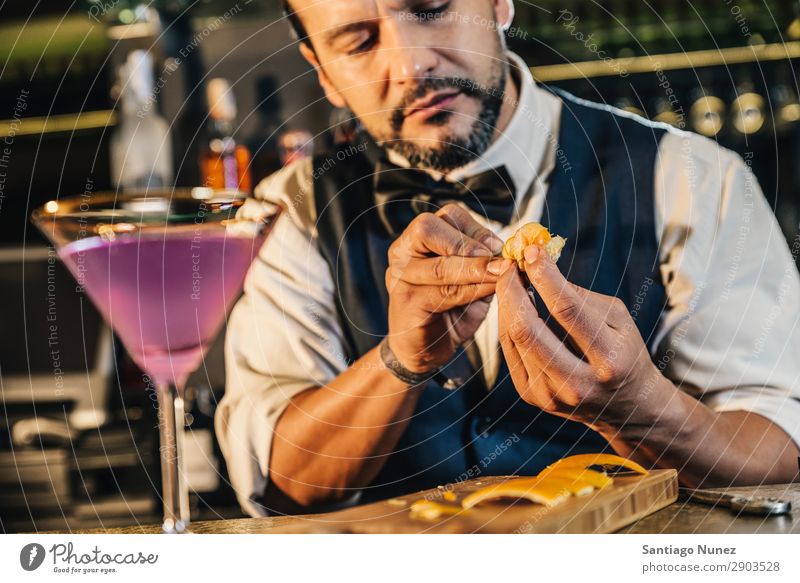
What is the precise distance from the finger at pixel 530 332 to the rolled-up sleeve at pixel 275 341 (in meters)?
0.26

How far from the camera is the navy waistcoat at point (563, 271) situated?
83 cm

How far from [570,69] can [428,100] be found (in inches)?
21.7

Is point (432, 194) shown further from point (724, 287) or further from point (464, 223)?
point (724, 287)

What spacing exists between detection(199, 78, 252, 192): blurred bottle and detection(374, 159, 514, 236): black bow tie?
0.23m

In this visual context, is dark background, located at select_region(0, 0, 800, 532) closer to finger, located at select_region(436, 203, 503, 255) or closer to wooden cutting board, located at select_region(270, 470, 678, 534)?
finger, located at select_region(436, 203, 503, 255)

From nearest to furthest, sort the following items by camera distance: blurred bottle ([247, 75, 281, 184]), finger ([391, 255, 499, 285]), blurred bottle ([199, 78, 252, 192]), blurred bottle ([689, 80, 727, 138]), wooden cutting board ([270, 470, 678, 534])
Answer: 1. wooden cutting board ([270, 470, 678, 534])
2. finger ([391, 255, 499, 285])
3. blurred bottle ([199, 78, 252, 192])
4. blurred bottle ([247, 75, 281, 184])
5. blurred bottle ([689, 80, 727, 138])

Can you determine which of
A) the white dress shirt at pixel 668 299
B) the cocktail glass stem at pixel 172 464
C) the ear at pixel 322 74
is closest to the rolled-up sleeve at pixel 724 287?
the white dress shirt at pixel 668 299

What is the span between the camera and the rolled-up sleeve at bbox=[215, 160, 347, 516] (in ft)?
2.81

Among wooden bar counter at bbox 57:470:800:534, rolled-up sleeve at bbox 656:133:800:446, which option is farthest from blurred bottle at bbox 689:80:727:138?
wooden bar counter at bbox 57:470:800:534

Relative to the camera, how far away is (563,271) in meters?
0.83

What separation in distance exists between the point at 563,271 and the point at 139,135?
0.62 m

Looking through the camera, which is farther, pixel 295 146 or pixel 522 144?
pixel 295 146

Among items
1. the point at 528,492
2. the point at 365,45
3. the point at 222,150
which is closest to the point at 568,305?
the point at 528,492
